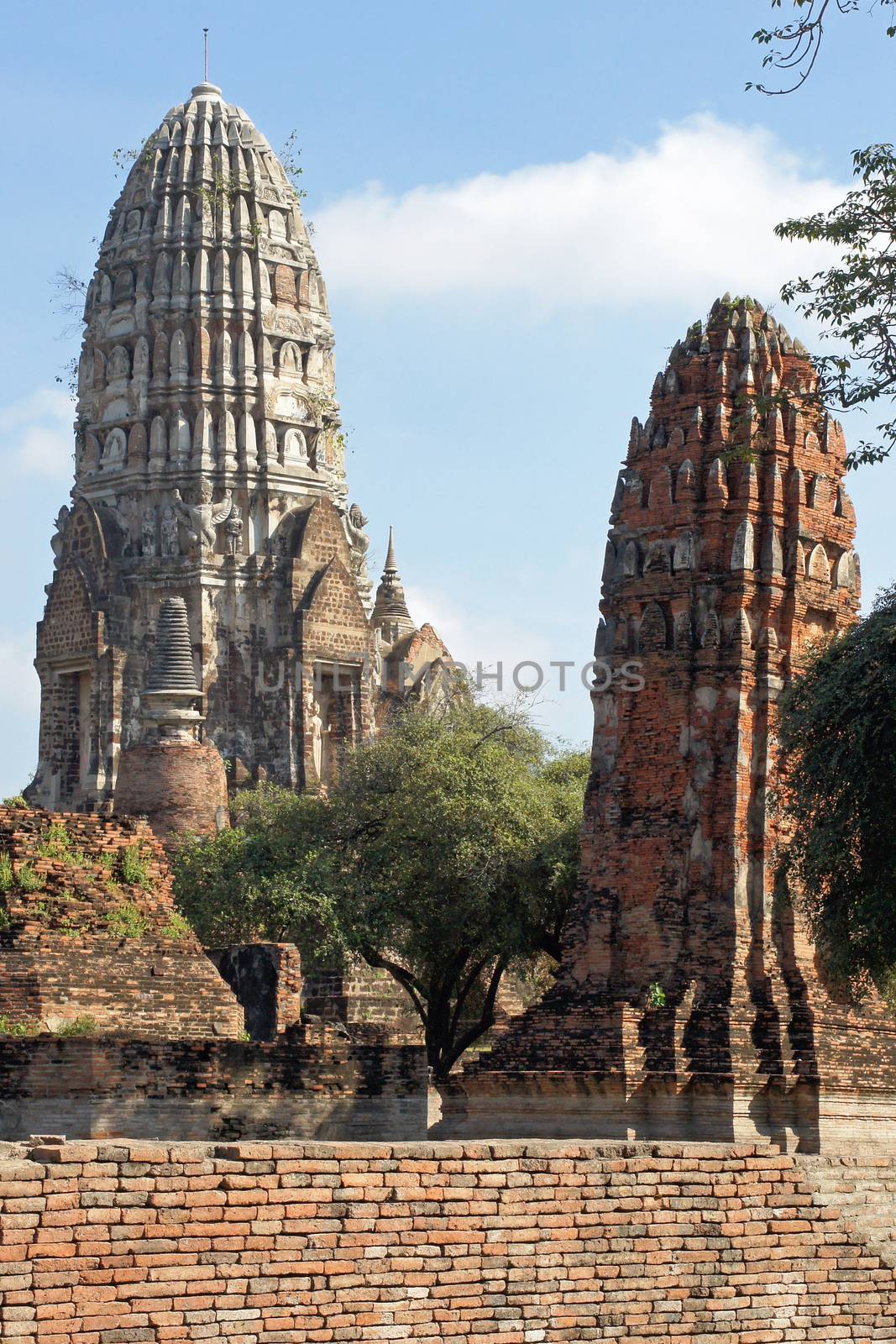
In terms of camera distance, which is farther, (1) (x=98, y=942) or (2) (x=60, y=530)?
(2) (x=60, y=530)

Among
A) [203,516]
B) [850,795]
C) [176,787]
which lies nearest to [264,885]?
[176,787]

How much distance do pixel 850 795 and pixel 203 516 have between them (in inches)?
1300

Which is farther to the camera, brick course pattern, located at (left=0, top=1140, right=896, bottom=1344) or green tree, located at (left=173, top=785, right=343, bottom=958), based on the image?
green tree, located at (left=173, top=785, right=343, bottom=958)

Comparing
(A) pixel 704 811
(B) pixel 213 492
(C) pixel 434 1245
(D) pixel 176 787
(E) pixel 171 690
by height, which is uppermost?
(B) pixel 213 492

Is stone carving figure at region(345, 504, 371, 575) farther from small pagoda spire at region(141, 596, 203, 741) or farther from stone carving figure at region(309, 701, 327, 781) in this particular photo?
→ small pagoda spire at region(141, 596, 203, 741)

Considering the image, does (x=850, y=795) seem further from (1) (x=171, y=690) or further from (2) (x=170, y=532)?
(2) (x=170, y=532)

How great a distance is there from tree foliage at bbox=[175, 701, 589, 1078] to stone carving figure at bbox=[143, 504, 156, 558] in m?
18.3

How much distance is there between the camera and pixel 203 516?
164 feet

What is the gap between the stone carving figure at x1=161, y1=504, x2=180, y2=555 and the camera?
4969cm

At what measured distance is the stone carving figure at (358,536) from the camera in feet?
174

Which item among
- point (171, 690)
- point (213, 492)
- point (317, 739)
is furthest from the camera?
point (213, 492)

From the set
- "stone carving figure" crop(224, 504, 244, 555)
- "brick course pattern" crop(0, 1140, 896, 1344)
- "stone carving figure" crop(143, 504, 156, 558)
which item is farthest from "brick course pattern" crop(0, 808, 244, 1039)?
"stone carving figure" crop(143, 504, 156, 558)

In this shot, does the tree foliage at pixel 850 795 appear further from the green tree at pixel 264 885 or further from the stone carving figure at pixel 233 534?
the stone carving figure at pixel 233 534

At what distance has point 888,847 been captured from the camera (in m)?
18.3
